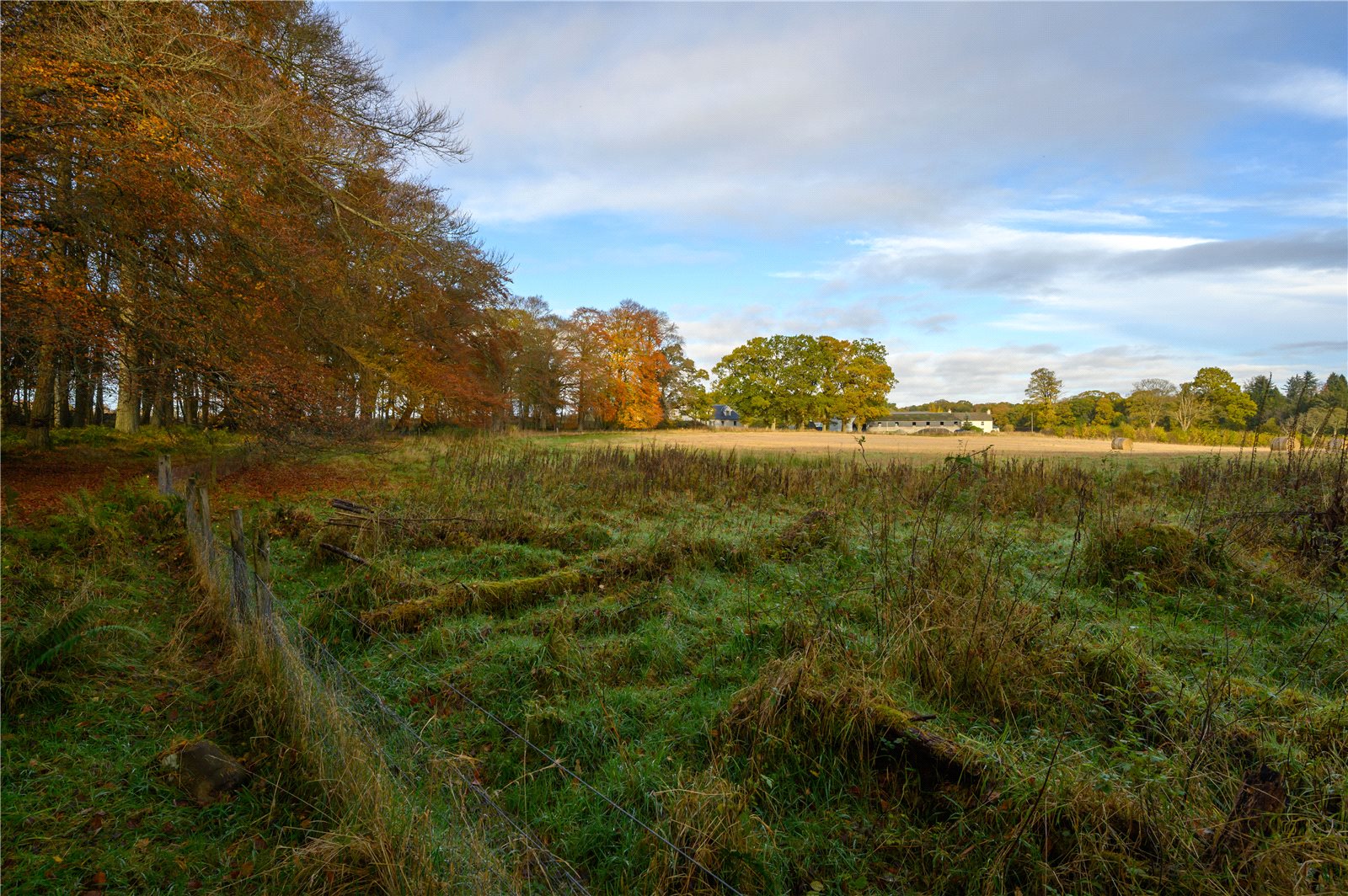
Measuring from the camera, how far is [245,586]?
5.05m

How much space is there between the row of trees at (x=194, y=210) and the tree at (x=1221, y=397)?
6773 cm

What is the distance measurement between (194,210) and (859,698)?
1224 cm

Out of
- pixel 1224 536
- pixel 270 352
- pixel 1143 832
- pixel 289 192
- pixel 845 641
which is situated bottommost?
pixel 1143 832

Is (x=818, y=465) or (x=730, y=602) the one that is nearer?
(x=730, y=602)

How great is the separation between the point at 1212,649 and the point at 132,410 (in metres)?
22.8

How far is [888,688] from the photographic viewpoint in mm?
4152

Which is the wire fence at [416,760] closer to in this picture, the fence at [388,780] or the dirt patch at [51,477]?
the fence at [388,780]

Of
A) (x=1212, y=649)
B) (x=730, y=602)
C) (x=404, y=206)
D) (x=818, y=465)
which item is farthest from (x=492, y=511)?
(x=404, y=206)

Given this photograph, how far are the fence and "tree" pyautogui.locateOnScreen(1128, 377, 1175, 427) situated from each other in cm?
7288

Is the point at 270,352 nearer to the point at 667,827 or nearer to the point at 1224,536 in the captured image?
the point at 667,827

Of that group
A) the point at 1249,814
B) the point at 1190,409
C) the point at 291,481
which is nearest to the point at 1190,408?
the point at 1190,409

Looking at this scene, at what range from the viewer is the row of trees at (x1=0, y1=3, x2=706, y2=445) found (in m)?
9.37

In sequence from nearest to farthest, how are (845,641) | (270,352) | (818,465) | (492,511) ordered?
1. (845,641)
2. (492,511)
3. (270,352)
4. (818,465)

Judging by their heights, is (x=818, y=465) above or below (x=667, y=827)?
above
